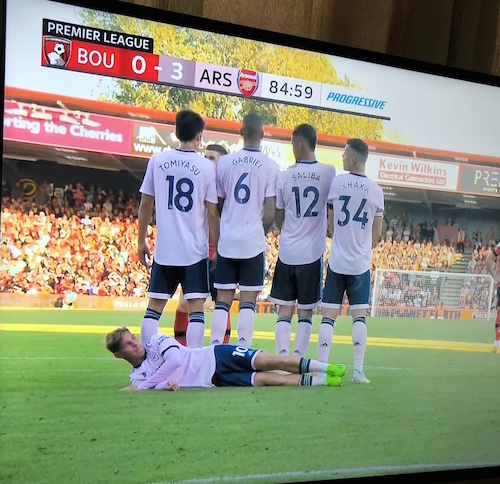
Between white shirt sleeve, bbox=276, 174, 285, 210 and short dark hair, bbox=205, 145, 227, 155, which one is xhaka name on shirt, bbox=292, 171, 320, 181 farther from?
short dark hair, bbox=205, 145, 227, 155

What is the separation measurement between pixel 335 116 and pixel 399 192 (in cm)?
30

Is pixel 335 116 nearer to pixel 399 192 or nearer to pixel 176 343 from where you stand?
pixel 399 192

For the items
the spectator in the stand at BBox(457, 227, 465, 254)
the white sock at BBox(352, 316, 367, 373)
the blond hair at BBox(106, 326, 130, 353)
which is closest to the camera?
the blond hair at BBox(106, 326, 130, 353)

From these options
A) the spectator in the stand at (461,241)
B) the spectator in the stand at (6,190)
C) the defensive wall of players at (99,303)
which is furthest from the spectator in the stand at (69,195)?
the spectator in the stand at (461,241)

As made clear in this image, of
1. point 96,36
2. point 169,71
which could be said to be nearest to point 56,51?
point 96,36

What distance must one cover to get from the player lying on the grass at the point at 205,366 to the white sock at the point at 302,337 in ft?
0.07

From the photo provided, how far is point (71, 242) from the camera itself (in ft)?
4.52

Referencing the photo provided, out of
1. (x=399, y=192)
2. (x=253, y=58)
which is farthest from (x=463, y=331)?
(x=253, y=58)

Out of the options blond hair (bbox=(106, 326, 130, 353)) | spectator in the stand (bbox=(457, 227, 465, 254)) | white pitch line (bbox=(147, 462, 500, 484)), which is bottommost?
white pitch line (bbox=(147, 462, 500, 484))

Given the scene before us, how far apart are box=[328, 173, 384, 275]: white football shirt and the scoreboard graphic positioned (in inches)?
7.9

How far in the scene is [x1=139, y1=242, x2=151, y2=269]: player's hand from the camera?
1450 mm

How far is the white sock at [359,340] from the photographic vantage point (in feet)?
5.42

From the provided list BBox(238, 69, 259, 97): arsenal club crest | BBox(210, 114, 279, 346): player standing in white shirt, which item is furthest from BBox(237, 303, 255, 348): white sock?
BBox(238, 69, 259, 97): arsenal club crest

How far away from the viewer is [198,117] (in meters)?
1.47
